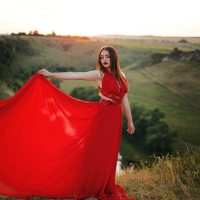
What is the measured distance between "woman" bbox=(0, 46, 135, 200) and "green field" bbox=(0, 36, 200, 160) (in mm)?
31055

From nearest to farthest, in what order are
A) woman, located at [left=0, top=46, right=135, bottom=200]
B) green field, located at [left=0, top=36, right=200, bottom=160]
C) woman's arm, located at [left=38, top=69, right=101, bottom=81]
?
woman's arm, located at [left=38, top=69, right=101, bottom=81] → woman, located at [left=0, top=46, right=135, bottom=200] → green field, located at [left=0, top=36, right=200, bottom=160]

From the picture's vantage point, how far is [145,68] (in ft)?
235

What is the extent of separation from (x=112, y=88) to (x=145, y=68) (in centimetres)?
6918

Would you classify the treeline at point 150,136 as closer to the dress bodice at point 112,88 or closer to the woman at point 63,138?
the woman at point 63,138

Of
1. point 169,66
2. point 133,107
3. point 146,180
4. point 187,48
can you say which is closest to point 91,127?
point 146,180

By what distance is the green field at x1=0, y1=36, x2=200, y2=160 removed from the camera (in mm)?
47875

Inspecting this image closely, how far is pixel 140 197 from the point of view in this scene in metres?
4.05

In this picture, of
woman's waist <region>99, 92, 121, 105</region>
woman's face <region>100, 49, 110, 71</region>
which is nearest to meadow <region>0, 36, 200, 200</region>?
woman's waist <region>99, 92, 121, 105</region>

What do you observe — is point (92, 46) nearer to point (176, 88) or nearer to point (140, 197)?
point (176, 88)

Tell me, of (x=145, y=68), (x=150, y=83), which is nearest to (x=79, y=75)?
(x=150, y=83)

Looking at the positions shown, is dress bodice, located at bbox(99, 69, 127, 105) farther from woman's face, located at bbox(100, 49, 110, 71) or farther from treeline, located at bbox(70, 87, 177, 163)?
treeline, located at bbox(70, 87, 177, 163)

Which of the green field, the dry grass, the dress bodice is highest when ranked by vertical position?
the dress bodice

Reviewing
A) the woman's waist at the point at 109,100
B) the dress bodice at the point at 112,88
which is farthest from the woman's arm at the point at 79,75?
the woman's waist at the point at 109,100

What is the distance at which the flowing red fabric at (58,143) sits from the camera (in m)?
3.75
